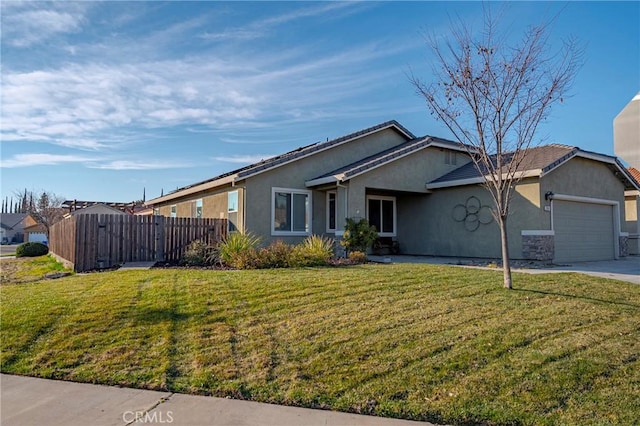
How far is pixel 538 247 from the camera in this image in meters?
14.6

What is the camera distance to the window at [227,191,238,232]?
16062 mm

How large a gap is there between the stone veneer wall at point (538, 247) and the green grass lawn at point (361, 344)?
5.70 metres

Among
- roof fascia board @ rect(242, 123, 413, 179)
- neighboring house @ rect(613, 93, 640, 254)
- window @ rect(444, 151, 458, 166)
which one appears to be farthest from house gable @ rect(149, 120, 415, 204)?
→ neighboring house @ rect(613, 93, 640, 254)

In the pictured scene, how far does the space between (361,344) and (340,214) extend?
1034 cm

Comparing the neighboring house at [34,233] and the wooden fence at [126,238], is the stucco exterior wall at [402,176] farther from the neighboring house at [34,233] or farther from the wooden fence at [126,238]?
the neighboring house at [34,233]

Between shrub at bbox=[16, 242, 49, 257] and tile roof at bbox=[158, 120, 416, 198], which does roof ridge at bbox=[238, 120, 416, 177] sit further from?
shrub at bbox=[16, 242, 49, 257]

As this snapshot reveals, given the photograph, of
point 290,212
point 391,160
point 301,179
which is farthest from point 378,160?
point 290,212

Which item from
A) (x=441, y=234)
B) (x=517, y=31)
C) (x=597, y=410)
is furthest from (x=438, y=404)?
(x=441, y=234)

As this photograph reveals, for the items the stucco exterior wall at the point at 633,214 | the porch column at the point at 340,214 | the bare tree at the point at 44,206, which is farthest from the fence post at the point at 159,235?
the bare tree at the point at 44,206

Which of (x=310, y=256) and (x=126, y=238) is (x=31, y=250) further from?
(x=310, y=256)

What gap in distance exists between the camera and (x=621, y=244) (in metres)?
18.7

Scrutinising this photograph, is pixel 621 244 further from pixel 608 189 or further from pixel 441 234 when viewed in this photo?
pixel 441 234

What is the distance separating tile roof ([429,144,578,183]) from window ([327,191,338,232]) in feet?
14.4

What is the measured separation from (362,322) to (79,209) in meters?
34.5
